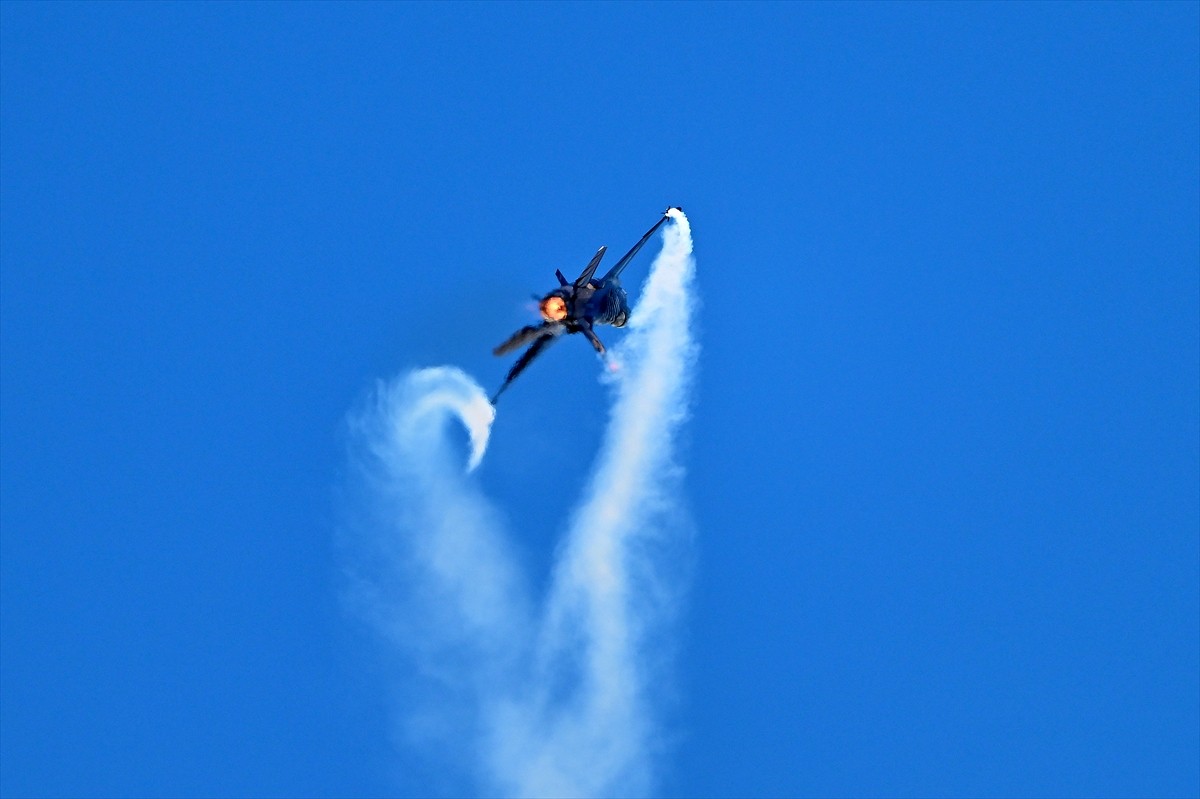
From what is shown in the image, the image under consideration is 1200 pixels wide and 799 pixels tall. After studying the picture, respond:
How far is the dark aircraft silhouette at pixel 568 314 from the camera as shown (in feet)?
219

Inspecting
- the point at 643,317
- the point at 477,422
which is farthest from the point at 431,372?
the point at 643,317

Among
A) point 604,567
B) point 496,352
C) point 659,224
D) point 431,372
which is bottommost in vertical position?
point 496,352

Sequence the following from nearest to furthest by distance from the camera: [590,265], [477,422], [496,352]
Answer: [496,352]
[590,265]
[477,422]

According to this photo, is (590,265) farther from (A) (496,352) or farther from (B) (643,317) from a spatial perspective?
(B) (643,317)

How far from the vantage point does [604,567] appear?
3371 inches

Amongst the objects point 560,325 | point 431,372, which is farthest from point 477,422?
point 560,325

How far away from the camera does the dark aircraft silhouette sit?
66.8 meters

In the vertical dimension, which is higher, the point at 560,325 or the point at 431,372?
the point at 431,372

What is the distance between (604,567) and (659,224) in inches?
827

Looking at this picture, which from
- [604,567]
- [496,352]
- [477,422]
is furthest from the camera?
[604,567]

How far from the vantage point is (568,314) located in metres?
68.6

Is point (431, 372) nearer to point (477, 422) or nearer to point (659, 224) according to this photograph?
point (477, 422)

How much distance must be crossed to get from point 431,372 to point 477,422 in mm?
4624

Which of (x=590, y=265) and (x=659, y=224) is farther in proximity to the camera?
(x=659, y=224)
